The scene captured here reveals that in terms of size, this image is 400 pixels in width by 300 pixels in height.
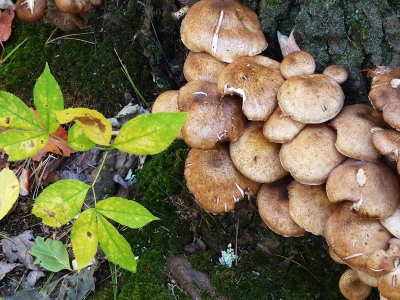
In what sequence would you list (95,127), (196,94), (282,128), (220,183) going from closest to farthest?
(95,127) < (282,128) < (196,94) < (220,183)

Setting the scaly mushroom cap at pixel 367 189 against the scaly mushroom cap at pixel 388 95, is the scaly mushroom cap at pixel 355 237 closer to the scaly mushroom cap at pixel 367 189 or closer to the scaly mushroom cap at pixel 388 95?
the scaly mushroom cap at pixel 367 189

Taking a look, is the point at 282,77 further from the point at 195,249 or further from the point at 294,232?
the point at 195,249

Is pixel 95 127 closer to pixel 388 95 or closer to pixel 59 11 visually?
pixel 388 95

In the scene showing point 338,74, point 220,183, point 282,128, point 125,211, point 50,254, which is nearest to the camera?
point 125,211

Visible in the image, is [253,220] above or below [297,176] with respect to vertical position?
below

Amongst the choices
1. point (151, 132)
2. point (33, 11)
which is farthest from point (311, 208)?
point (33, 11)

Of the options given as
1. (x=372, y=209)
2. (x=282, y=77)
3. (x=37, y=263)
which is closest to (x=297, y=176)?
(x=372, y=209)

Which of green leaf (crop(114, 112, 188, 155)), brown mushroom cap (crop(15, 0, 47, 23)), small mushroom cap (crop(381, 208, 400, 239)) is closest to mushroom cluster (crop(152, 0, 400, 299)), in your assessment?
small mushroom cap (crop(381, 208, 400, 239))

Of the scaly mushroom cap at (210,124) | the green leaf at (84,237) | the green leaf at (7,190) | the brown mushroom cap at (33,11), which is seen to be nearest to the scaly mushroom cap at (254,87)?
the scaly mushroom cap at (210,124)
